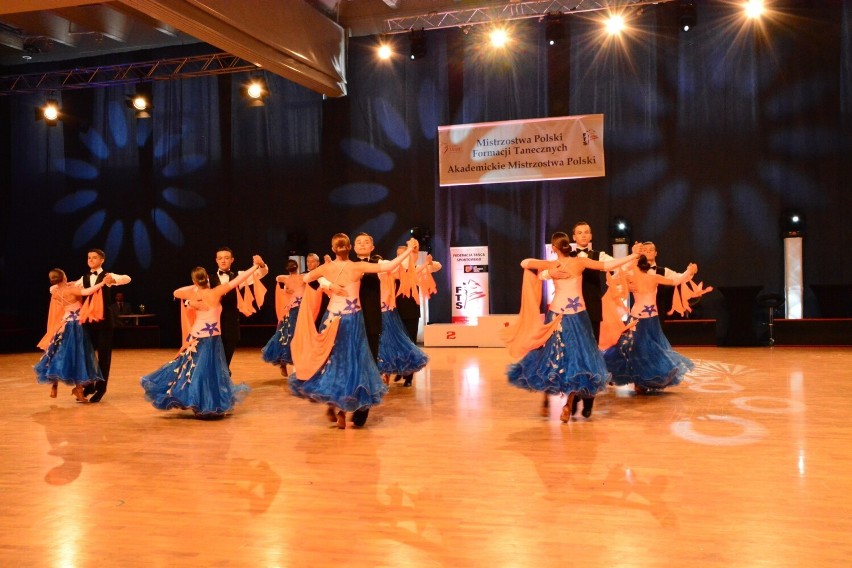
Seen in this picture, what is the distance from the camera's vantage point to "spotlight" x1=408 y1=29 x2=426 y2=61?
42.6ft

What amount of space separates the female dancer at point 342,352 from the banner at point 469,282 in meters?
7.62

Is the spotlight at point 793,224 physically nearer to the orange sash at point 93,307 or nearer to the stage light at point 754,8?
the stage light at point 754,8

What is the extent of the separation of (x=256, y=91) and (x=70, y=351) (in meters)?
7.03

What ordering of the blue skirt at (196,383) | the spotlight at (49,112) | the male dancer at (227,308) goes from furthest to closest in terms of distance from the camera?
the spotlight at (49,112) → the male dancer at (227,308) → the blue skirt at (196,383)

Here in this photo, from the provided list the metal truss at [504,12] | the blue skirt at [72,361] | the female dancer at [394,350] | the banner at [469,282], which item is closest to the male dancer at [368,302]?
the female dancer at [394,350]

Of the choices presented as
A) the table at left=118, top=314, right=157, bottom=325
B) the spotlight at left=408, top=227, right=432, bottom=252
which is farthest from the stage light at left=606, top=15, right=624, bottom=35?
the table at left=118, top=314, right=157, bottom=325

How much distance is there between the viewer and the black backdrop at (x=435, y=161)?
1191cm

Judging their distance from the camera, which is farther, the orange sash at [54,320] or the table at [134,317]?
the table at [134,317]

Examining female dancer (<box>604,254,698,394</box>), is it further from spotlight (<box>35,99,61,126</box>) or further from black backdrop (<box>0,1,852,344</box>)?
spotlight (<box>35,99,61,126</box>)

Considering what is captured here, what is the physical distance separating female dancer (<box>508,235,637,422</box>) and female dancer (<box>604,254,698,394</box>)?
1170 millimetres

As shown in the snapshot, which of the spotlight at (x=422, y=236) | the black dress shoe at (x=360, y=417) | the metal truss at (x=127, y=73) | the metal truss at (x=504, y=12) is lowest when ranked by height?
the black dress shoe at (x=360, y=417)

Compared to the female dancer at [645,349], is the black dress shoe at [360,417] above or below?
below

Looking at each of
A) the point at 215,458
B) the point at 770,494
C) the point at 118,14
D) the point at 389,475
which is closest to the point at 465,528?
the point at 389,475

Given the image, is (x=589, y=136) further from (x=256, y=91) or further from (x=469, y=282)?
(x=256, y=91)
